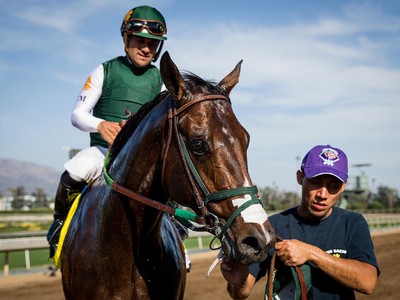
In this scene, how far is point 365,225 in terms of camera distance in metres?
2.78

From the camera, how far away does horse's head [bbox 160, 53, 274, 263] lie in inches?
84.4

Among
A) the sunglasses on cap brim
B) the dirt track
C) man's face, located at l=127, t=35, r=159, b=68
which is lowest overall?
the dirt track

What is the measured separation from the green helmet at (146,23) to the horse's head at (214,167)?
1266 millimetres

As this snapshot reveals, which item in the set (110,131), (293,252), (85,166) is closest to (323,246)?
(293,252)

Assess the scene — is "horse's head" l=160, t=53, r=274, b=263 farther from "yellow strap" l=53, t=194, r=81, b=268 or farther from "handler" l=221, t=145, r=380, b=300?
"yellow strap" l=53, t=194, r=81, b=268

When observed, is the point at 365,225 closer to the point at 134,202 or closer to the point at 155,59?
the point at 134,202

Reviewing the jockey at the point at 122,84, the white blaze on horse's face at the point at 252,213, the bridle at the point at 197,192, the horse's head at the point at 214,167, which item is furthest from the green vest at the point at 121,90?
the white blaze on horse's face at the point at 252,213

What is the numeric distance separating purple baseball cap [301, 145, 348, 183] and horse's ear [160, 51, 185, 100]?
89 cm

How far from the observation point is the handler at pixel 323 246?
253cm

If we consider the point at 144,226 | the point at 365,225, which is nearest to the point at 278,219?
the point at 365,225

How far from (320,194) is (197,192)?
0.81 m

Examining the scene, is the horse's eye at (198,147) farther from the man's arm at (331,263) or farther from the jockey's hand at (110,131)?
the jockey's hand at (110,131)

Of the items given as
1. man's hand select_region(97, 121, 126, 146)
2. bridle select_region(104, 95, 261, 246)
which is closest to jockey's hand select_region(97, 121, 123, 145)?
man's hand select_region(97, 121, 126, 146)

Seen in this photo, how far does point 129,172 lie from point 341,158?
132 centimetres
